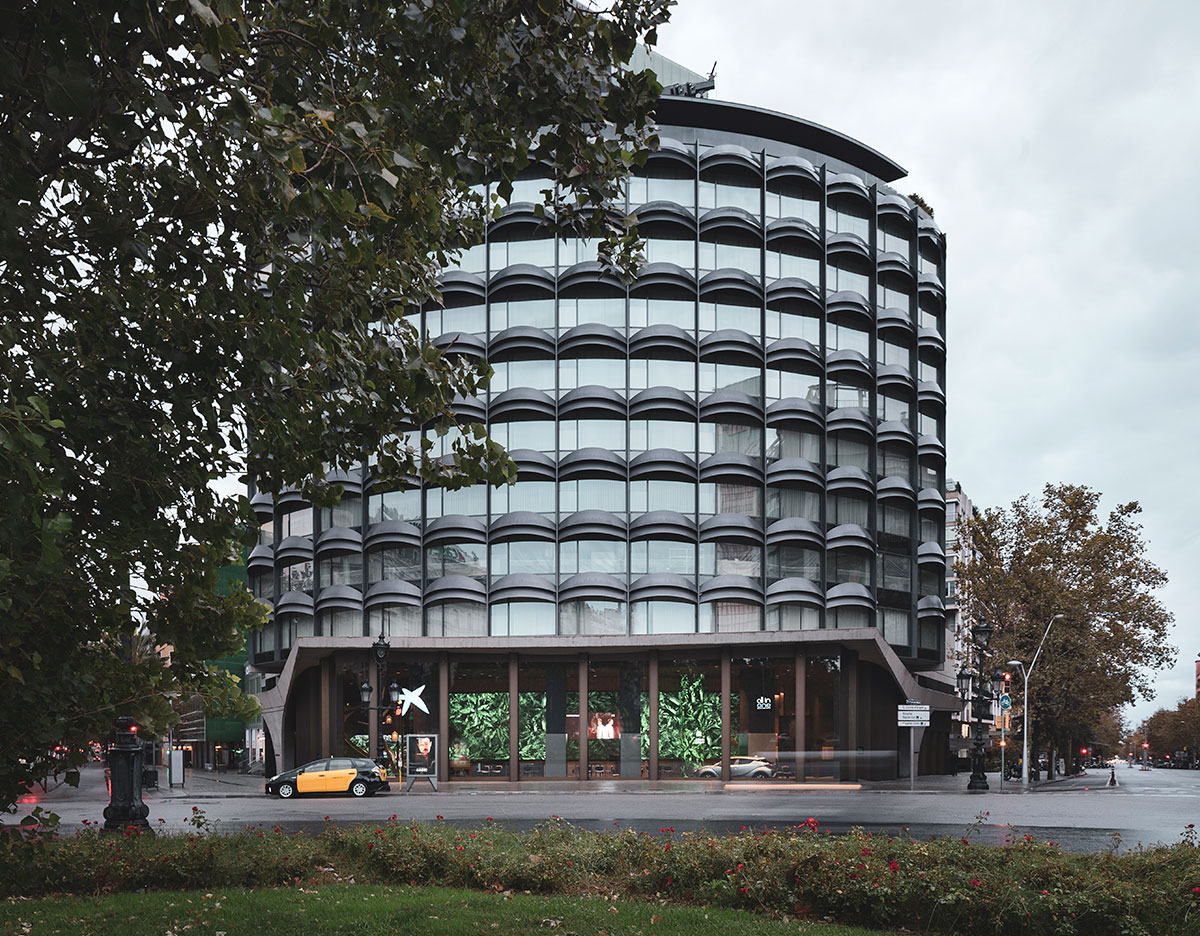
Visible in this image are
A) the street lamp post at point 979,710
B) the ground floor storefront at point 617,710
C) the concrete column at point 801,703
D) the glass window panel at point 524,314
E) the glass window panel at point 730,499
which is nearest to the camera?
the street lamp post at point 979,710

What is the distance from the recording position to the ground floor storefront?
46938 mm

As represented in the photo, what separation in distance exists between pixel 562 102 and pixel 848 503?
4552 centimetres

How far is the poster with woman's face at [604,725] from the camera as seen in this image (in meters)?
48.2

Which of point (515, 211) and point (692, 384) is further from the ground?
point (515, 211)

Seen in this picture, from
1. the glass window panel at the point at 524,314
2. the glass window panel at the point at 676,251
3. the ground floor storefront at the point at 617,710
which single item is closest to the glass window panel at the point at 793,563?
the ground floor storefront at the point at 617,710

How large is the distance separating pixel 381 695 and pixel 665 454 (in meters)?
16.6

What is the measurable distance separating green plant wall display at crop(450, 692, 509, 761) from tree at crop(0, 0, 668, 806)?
41.1m

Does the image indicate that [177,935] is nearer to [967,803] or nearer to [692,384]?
[967,803]

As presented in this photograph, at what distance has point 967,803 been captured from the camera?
32.2m

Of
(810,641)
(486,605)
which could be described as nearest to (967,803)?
(810,641)

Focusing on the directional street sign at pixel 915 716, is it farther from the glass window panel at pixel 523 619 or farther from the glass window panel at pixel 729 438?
the glass window panel at pixel 523 619

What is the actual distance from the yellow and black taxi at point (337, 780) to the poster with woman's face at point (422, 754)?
8.68 meters

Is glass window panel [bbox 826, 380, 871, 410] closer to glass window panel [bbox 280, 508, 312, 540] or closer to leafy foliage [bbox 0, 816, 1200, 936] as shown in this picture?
glass window panel [bbox 280, 508, 312, 540]

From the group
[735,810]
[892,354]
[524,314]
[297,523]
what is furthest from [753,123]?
[735,810]
